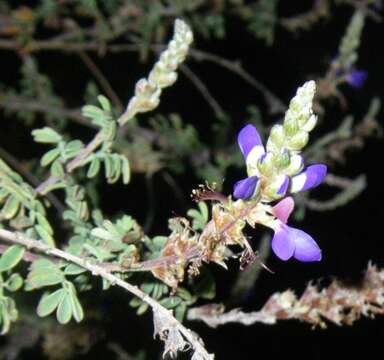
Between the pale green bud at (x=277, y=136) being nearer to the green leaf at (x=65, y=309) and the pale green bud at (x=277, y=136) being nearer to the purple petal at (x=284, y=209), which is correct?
the purple petal at (x=284, y=209)

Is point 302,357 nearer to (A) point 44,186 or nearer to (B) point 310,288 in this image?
(B) point 310,288

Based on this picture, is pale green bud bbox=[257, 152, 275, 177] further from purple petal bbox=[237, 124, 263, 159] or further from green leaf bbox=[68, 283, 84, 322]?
green leaf bbox=[68, 283, 84, 322]

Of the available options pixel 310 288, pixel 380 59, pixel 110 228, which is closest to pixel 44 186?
pixel 110 228

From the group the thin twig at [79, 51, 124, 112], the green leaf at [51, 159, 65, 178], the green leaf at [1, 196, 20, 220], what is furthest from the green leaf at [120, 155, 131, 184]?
the thin twig at [79, 51, 124, 112]

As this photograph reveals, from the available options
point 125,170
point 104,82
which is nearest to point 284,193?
point 125,170

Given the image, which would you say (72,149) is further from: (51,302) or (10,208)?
(51,302)

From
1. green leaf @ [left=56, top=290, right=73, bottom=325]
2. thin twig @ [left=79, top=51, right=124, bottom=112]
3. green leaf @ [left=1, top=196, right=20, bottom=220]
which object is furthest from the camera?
thin twig @ [left=79, top=51, right=124, bottom=112]

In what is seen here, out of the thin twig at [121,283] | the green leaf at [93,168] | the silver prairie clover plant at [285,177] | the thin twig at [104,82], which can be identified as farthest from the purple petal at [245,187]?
the thin twig at [104,82]
